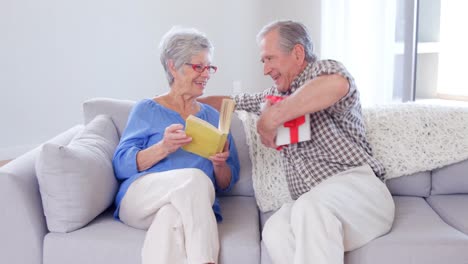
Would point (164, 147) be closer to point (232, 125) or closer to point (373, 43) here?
point (232, 125)

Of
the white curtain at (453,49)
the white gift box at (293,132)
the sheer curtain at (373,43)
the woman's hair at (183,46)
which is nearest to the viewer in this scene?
the white gift box at (293,132)

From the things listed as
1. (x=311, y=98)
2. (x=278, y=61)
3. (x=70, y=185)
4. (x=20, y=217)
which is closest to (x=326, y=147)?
(x=311, y=98)

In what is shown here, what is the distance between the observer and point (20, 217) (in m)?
1.77

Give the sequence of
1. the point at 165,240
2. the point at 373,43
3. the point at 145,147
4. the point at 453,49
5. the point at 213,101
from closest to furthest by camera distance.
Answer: the point at 165,240
the point at 145,147
the point at 213,101
the point at 373,43
the point at 453,49

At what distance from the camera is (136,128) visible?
1998 mm

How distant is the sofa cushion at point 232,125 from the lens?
2205 mm

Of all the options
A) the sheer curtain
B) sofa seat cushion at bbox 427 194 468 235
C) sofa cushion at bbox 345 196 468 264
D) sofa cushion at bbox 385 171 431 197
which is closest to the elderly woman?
sofa cushion at bbox 345 196 468 264

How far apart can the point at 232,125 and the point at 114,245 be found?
75 centimetres

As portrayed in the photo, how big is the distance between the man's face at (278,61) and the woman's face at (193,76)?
22 cm

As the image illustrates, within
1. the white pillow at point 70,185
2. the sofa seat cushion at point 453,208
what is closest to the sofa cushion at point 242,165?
the white pillow at point 70,185

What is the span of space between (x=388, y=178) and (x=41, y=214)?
1.25 meters

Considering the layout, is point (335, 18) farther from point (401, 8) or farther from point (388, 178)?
point (388, 178)

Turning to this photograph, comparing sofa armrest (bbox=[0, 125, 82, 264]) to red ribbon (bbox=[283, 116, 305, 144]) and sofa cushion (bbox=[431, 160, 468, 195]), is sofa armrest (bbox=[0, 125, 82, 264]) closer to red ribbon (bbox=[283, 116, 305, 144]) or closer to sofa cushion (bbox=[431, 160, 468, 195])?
red ribbon (bbox=[283, 116, 305, 144])

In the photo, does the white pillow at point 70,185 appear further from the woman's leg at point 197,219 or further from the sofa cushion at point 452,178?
the sofa cushion at point 452,178
